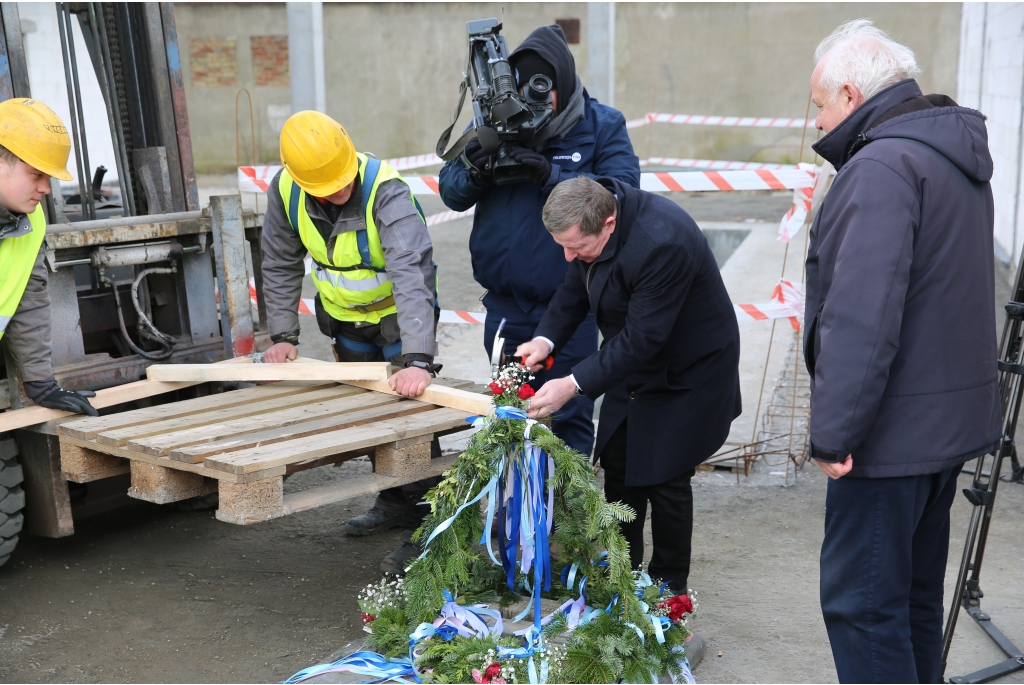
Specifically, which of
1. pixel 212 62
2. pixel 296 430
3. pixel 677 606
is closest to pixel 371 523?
pixel 296 430

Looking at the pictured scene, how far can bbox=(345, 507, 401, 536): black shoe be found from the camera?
4.72 meters

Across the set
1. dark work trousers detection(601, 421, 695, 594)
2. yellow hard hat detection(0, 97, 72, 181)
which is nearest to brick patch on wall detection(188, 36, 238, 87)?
yellow hard hat detection(0, 97, 72, 181)

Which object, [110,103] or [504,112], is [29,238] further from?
[504,112]

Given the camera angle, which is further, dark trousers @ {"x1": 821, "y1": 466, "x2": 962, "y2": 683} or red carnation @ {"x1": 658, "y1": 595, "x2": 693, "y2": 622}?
red carnation @ {"x1": 658, "y1": 595, "x2": 693, "y2": 622}

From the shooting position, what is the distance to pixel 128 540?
4.70 metres

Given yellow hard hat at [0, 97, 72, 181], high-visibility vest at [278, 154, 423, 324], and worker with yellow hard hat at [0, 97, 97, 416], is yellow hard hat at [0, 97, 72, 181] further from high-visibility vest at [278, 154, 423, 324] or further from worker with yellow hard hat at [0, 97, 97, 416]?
high-visibility vest at [278, 154, 423, 324]

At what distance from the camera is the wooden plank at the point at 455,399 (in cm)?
385

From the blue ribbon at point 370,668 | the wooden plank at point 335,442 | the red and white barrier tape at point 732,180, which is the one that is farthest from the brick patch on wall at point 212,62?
the blue ribbon at point 370,668

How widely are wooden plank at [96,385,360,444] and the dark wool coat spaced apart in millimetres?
1066

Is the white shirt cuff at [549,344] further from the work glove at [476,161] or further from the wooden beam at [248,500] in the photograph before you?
the wooden beam at [248,500]

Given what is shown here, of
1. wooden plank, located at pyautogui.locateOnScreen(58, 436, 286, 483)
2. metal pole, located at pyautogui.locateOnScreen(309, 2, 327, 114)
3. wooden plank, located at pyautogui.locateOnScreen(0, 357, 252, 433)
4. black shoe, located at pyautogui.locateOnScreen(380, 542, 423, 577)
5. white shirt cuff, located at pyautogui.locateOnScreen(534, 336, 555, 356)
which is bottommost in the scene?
black shoe, located at pyautogui.locateOnScreen(380, 542, 423, 577)

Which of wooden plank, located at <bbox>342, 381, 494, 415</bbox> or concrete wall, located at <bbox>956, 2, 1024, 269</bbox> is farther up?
concrete wall, located at <bbox>956, 2, 1024, 269</bbox>

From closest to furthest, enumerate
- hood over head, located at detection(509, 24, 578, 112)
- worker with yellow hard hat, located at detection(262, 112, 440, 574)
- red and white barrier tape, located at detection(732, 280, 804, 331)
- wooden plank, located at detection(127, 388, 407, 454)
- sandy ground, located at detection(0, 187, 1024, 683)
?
wooden plank, located at detection(127, 388, 407, 454) → sandy ground, located at detection(0, 187, 1024, 683) → worker with yellow hard hat, located at detection(262, 112, 440, 574) → hood over head, located at detection(509, 24, 578, 112) → red and white barrier tape, located at detection(732, 280, 804, 331)

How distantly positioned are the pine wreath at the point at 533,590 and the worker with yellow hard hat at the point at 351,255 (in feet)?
2.53
